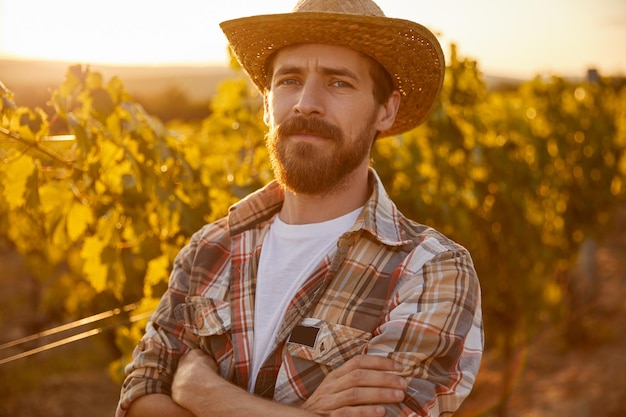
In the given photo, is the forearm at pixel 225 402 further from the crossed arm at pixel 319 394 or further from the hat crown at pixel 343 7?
the hat crown at pixel 343 7

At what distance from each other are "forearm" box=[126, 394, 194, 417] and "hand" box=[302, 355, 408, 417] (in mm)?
439

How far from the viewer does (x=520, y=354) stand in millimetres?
6836

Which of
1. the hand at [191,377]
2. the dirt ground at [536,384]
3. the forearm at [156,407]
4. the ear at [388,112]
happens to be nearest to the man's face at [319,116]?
the ear at [388,112]

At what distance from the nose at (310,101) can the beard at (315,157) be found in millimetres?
22

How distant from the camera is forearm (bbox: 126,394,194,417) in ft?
6.51

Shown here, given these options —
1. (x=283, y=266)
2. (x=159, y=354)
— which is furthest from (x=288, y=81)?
(x=159, y=354)

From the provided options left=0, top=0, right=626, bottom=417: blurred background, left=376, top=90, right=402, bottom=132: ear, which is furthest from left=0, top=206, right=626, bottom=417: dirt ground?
left=376, top=90, right=402, bottom=132: ear

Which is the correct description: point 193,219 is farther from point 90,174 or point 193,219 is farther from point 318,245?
point 318,245

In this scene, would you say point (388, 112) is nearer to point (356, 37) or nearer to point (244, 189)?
point (356, 37)

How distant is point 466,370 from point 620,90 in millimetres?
→ 12744

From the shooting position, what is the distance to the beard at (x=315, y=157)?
6.97 feet

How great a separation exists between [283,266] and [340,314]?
0.98ft

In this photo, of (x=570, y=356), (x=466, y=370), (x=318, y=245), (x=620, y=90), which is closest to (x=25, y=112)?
(x=318, y=245)

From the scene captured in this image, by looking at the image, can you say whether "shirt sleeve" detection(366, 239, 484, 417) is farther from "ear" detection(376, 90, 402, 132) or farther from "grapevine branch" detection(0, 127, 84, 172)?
"grapevine branch" detection(0, 127, 84, 172)
